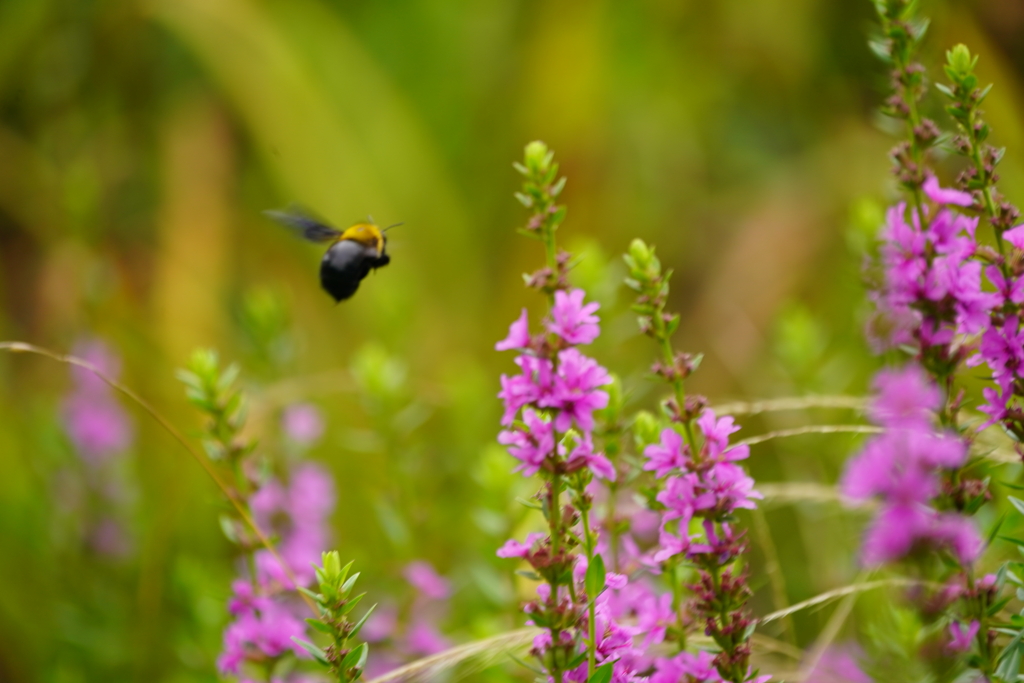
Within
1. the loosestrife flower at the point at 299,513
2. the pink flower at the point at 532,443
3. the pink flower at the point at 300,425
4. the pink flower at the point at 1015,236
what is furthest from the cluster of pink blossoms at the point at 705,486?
the pink flower at the point at 300,425

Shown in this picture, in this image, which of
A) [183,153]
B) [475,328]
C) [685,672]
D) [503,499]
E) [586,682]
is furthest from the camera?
[183,153]

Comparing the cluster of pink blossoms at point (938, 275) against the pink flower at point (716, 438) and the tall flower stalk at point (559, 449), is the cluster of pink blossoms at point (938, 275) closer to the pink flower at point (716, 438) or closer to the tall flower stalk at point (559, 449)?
the pink flower at point (716, 438)

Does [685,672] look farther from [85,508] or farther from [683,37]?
[683,37]

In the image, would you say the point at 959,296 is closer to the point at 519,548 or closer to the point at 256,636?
the point at 519,548

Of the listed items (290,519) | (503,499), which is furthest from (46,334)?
(503,499)

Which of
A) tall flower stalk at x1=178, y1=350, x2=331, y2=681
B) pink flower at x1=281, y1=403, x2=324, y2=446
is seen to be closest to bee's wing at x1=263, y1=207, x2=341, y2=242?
tall flower stalk at x1=178, y1=350, x2=331, y2=681

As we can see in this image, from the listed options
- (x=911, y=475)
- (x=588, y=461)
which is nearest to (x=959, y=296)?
(x=911, y=475)
